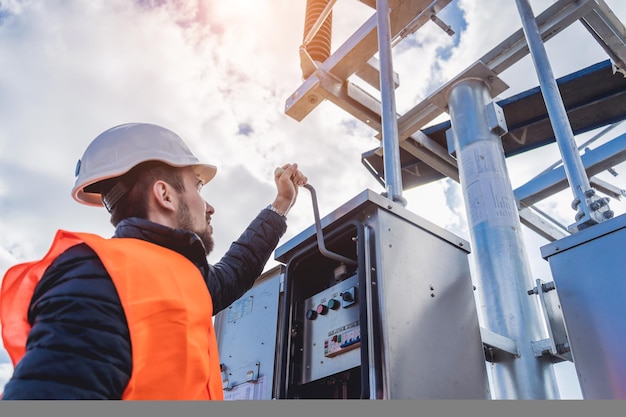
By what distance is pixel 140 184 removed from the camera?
1313 millimetres

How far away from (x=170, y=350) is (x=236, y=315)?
1.53m

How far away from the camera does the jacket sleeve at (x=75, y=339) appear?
0.69 m

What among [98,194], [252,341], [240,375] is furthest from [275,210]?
[240,375]

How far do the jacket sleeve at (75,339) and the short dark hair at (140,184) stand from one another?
376 mm

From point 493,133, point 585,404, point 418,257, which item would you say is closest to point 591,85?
point 493,133

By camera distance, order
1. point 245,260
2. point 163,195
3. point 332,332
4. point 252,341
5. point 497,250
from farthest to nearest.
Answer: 1. point 252,341
2. point 497,250
3. point 332,332
4. point 245,260
5. point 163,195

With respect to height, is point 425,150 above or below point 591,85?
below

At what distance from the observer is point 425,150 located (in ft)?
12.4

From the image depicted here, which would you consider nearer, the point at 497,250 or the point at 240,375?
the point at 497,250

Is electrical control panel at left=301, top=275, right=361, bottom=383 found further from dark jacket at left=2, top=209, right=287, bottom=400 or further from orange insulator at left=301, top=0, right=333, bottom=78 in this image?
orange insulator at left=301, top=0, right=333, bottom=78

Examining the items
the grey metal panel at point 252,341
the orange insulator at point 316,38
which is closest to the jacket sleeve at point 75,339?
the grey metal panel at point 252,341

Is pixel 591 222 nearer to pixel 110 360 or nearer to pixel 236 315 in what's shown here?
pixel 110 360

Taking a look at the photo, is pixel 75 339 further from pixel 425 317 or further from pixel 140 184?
pixel 425 317

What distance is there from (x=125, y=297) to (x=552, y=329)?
4.50 feet
